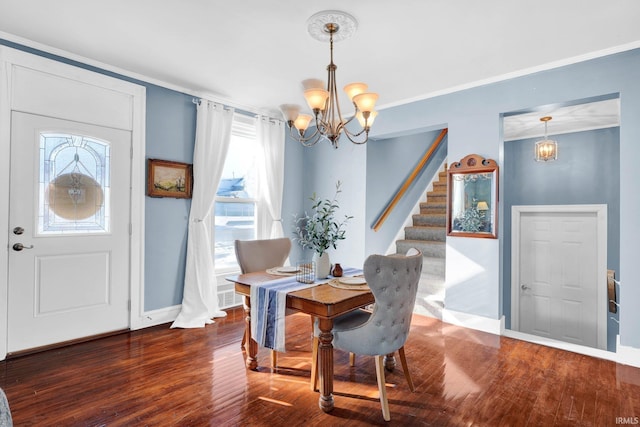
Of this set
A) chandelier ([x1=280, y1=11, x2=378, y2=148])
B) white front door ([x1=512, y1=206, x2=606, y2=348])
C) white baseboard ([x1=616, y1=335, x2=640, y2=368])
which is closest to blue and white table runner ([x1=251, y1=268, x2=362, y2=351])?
chandelier ([x1=280, y1=11, x2=378, y2=148])

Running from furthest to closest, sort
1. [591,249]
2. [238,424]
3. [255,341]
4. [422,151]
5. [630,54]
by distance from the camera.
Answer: [422,151], [591,249], [630,54], [255,341], [238,424]

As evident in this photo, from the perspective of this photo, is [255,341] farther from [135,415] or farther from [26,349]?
[26,349]

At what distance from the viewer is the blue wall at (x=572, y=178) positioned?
438 cm

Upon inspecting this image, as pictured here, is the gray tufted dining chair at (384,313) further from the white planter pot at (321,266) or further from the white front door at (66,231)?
the white front door at (66,231)

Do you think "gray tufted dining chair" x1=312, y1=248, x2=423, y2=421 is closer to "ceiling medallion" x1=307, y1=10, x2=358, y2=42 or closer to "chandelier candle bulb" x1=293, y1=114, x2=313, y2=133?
"chandelier candle bulb" x1=293, y1=114, x2=313, y2=133

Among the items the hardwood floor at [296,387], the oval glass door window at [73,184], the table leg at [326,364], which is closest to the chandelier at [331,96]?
the table leg at [326,364]

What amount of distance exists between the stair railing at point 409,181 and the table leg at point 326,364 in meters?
2.67

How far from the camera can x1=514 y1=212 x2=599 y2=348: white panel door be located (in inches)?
181

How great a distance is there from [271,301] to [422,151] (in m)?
4.23

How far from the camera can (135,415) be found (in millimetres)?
1976

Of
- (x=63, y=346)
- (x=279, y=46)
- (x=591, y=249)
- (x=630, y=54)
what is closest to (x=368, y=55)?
(x=279, y=46)

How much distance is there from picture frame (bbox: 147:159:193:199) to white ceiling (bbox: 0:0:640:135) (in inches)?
35.3

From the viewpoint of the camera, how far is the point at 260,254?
315 cm

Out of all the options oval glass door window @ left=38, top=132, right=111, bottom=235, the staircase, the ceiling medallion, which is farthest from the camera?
the staircase
